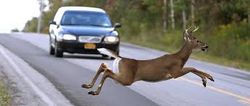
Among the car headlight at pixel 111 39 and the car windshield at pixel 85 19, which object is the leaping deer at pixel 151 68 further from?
the car windshield at pixel 85 19

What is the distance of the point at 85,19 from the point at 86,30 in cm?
140

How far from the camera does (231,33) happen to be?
107ft

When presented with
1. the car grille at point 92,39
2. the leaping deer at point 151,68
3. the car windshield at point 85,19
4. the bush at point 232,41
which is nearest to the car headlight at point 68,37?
the car grille at point 92,39

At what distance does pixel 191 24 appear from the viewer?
28.3 meters

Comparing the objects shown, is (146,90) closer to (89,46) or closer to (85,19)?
(89,46)

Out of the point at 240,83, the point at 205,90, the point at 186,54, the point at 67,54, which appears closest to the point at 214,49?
the point at 67,54

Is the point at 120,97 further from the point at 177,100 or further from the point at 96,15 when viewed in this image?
the point at 96,15

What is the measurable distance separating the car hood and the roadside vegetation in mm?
5379

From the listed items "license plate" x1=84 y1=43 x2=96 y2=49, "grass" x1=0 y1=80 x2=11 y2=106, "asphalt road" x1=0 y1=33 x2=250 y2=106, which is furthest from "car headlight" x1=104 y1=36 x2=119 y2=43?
"grass" x1=0 y1=80 x2=11 y2=106

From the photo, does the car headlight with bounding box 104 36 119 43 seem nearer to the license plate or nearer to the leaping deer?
the license plate

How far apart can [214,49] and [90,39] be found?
10.6 m

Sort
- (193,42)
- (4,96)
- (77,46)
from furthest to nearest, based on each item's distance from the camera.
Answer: (77,46)
(4,96)
(193,42)

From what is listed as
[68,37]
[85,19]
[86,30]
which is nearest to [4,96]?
[68,37]

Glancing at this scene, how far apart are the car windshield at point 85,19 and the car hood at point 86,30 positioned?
0.75 meters
